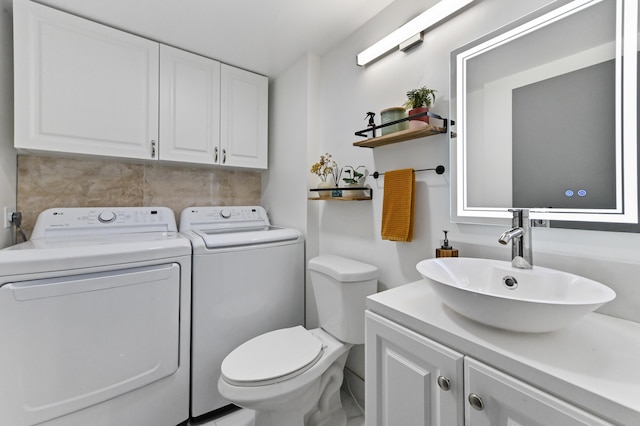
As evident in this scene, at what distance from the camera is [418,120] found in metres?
1.26

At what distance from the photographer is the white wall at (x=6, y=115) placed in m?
1.46

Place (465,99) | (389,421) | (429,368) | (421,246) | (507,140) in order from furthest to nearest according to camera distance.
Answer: (421,246)
(465,99)
(507,140)
(389,421)
(429,368)

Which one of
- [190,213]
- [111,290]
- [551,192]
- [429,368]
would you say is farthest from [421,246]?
[190,213]

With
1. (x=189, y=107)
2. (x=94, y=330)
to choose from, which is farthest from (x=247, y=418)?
(x=189, y=107)

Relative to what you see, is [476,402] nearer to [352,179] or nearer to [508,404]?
[508,404]

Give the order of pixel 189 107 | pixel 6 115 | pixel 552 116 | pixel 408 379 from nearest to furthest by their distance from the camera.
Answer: pixel 408 379
pixel 552 116
pixel 6 115
pixel 189 107

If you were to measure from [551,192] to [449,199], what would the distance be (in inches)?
14.1

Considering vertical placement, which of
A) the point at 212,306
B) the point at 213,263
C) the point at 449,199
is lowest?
the point at 212,306

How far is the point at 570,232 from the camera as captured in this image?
93 cm

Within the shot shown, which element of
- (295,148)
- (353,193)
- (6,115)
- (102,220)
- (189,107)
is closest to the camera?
(6,115)

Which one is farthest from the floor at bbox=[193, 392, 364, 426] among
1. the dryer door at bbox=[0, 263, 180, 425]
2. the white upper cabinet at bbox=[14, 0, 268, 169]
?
the white upper cabinet at bbox=[14, 0, 268, 169]

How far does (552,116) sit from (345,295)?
3.75ft

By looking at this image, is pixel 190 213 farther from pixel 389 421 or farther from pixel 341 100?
pixel 389 421

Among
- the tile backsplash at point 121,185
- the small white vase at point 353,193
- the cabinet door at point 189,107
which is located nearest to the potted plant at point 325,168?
the small white vase at point 353,193
